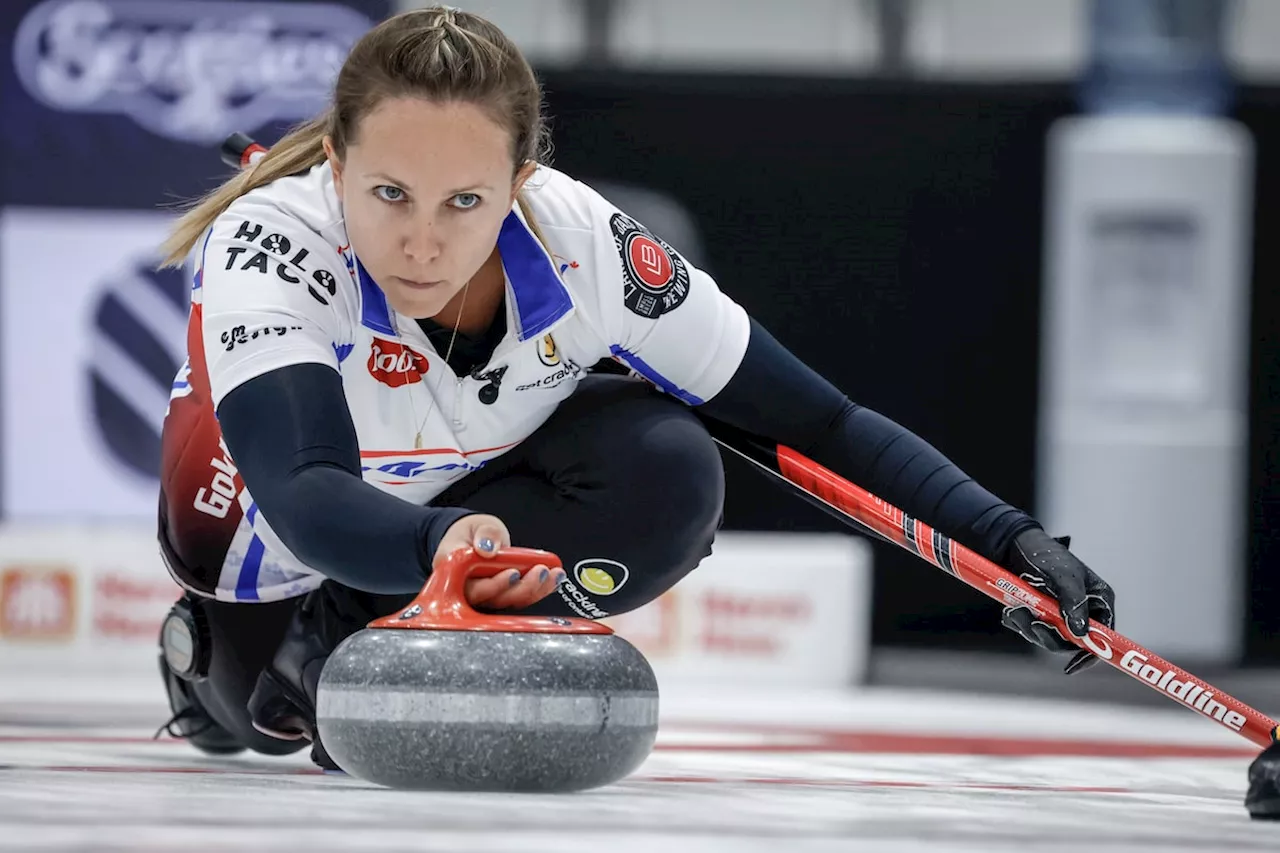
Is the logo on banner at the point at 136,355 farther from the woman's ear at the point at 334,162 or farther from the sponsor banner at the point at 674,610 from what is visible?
the woman's ear at the point at 334,162

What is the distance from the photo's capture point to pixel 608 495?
2512 mm

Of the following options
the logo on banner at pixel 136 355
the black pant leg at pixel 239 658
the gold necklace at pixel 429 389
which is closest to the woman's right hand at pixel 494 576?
the gold necklace at pixel 429 389

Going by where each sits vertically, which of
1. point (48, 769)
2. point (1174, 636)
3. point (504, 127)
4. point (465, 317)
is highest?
point (504, 127)

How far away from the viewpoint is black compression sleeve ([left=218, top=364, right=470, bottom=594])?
6.35ft

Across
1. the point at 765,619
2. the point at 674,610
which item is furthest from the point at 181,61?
the point at 765,619

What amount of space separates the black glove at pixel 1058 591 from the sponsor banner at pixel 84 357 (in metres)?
3.78

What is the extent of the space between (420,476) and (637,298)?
0.36m

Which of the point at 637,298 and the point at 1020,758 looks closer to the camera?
the point at 637,298

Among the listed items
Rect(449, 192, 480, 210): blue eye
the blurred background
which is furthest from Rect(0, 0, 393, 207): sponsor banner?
Rect(449, 192, 480, 210): blue eye

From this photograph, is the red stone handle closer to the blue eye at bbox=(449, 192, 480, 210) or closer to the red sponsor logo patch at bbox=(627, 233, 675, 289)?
the blue eye at bbox=(449, 192, 480, 210)

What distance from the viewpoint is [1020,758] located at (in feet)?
9.97

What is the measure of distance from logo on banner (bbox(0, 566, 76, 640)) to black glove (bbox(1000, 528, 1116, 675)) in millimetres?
3531

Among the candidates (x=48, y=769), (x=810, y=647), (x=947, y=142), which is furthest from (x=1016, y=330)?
(x=48, y=769)

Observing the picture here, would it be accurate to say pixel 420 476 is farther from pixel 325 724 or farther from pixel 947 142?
pixel 947 142
